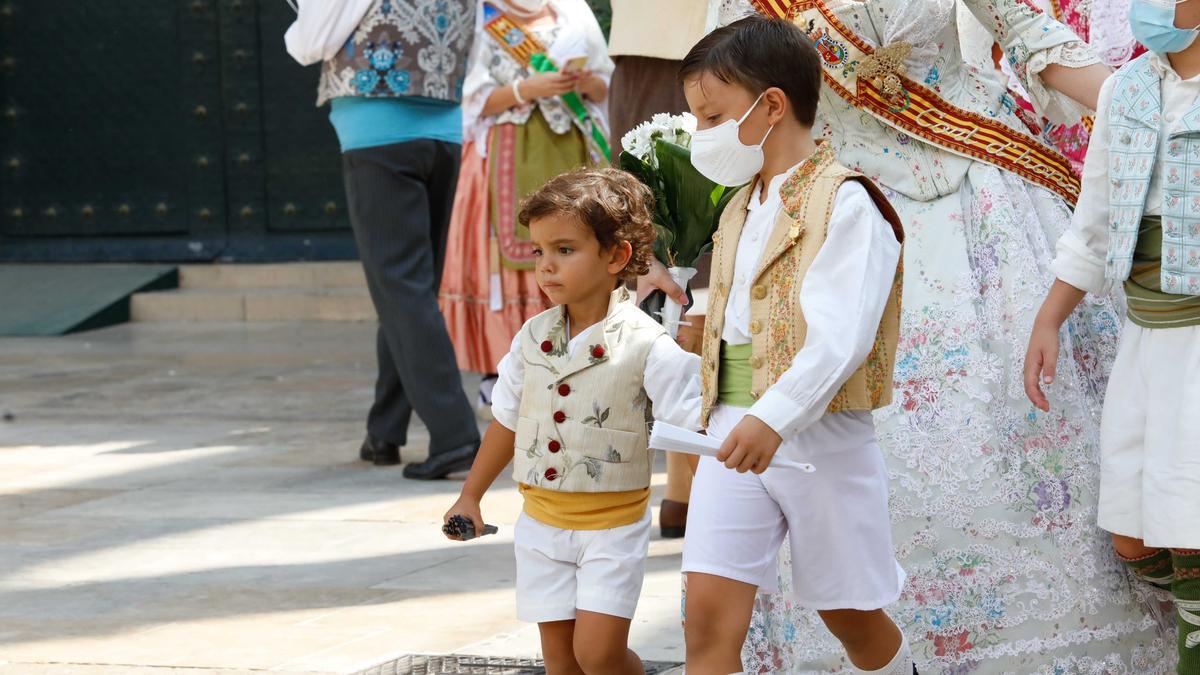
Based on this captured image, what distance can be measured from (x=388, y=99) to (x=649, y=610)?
246cm

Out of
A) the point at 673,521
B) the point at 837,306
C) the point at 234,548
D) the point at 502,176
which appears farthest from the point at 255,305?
the point at 837,306

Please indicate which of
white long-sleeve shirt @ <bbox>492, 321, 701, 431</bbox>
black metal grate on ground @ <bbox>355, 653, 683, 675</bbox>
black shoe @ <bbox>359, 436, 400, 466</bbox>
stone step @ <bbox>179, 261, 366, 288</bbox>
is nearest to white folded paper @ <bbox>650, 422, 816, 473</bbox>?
white long-sleeve shirt @ <bbox>492, 321, 701, 431</bbox>

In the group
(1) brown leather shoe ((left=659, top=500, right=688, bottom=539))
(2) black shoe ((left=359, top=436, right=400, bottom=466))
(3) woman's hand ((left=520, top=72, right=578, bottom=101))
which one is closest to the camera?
(1) brown leather shoe ((left=659, top=500, right=688, bottom=539))

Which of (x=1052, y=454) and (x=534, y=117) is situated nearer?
(x=1052, y=454)

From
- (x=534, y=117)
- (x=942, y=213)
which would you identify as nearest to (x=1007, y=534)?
(x=942, y=213)

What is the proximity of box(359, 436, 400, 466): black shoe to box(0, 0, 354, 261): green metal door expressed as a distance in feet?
20.9

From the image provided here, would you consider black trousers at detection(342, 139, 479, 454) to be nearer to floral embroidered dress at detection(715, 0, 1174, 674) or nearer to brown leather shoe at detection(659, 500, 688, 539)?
brown leather shoe at detection(659, 500, 688, 539)

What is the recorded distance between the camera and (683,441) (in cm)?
272

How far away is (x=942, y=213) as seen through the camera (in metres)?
3.61

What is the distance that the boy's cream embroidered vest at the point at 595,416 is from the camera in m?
3.21

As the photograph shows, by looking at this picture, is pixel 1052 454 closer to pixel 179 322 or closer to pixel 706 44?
pixel 706 44

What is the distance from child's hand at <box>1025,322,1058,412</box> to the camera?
130 inches

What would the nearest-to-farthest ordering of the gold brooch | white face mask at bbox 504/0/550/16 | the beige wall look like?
the gold brooch, the beige wall, white face mask at bbox 504/0/550/16

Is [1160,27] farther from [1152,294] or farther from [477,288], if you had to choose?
[477,288]
